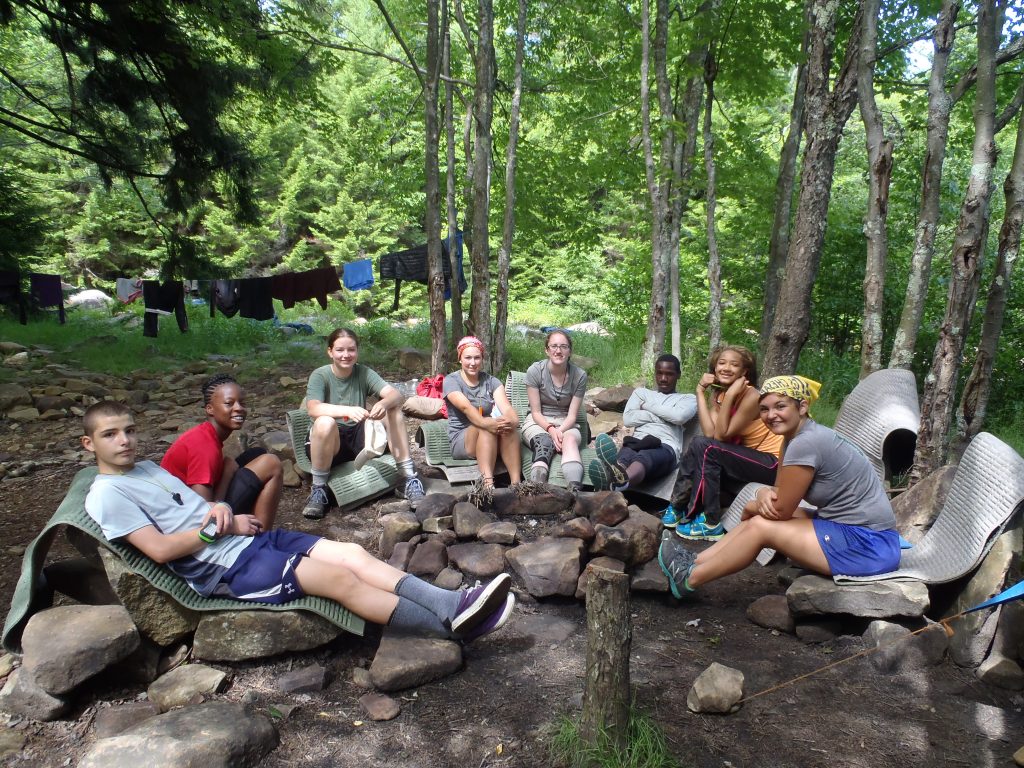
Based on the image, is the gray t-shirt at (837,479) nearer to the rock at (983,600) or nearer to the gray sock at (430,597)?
the rock at (983,600)

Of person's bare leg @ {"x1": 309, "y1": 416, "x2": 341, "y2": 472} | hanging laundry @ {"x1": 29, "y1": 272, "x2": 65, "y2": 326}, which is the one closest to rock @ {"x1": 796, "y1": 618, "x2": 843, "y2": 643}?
person's bare leg @ {"x1": 309, "y1": 416, "x2": 341, "y2": 472}

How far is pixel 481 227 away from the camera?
25.4 feet

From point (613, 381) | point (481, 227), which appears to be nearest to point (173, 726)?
point (481, 227)

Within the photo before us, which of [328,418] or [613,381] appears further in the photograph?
[613,381]

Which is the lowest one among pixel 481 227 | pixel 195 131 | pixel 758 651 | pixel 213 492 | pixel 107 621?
pixel 758 651

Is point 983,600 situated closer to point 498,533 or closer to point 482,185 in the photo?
point 498,533

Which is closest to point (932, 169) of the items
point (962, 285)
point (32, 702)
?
point (962, 285)

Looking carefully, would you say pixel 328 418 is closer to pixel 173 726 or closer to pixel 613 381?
pixel 173 726

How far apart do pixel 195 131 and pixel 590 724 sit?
813 centimetres

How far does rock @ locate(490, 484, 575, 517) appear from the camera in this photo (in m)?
4.07

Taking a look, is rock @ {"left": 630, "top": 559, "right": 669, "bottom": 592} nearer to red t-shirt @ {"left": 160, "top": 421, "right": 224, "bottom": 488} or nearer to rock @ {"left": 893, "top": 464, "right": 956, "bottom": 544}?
rock @ {"left": 893, "top": 464, "right": 956, "bottom": 544}

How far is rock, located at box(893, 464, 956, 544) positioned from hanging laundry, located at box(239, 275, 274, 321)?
8563mm

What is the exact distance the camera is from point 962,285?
4.04m

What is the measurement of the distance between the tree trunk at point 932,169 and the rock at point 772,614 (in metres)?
2.51
